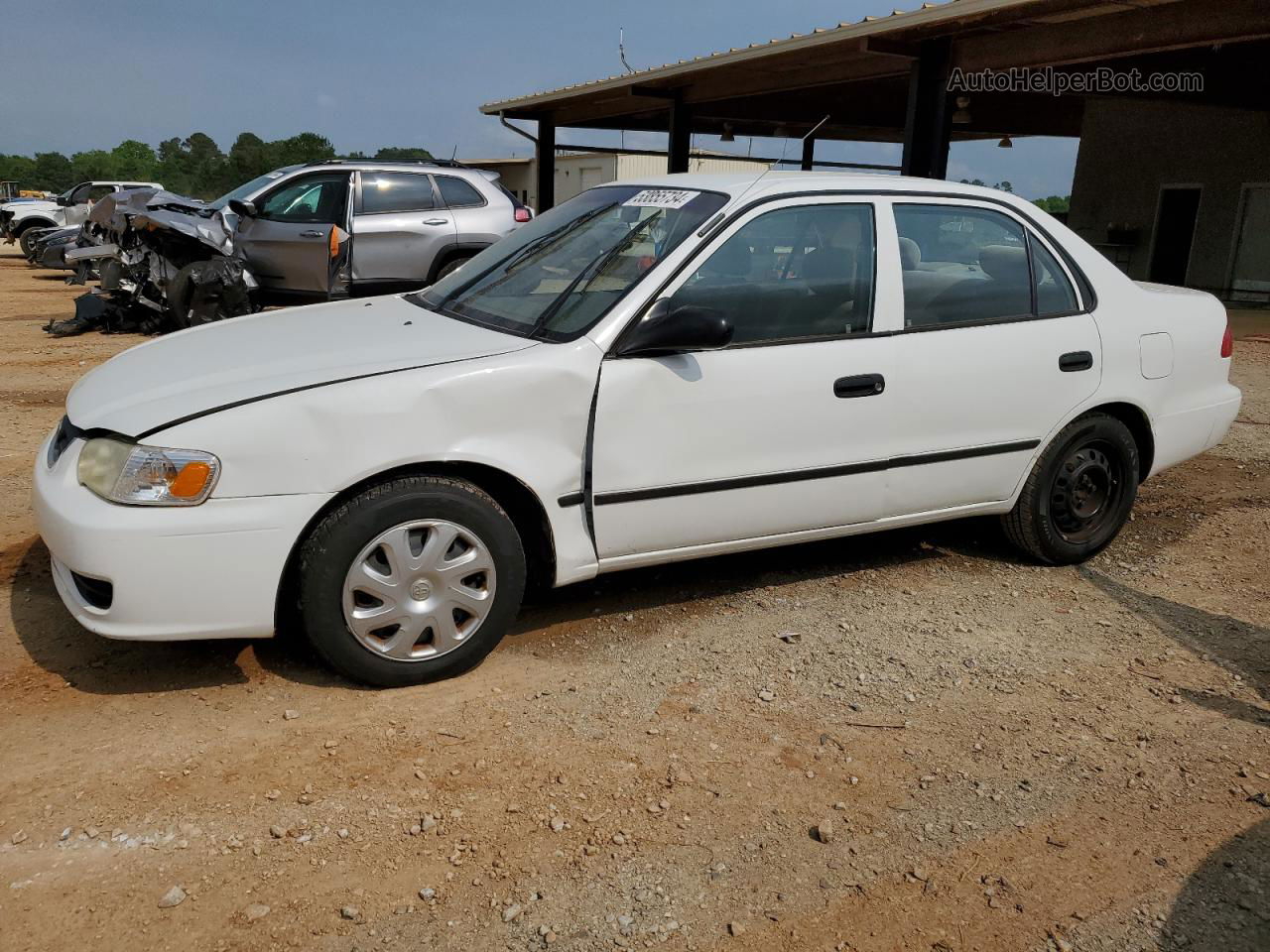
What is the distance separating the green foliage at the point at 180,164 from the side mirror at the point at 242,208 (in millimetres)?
44749

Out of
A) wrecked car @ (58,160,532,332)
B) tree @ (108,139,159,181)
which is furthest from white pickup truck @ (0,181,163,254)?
tree @ (108,139,159,181)

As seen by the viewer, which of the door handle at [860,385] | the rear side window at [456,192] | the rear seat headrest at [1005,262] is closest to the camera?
the door handle at [860,385]

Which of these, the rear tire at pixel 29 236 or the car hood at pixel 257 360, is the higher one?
the car hood at pixel 257 360

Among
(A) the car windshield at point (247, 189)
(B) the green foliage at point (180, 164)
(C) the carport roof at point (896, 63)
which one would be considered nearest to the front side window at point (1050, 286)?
(C) the carport roof at point (896, 63)

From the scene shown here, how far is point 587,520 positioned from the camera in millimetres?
3592

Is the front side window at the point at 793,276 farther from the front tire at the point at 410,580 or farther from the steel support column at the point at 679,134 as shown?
the steel support column at the point at 679,134

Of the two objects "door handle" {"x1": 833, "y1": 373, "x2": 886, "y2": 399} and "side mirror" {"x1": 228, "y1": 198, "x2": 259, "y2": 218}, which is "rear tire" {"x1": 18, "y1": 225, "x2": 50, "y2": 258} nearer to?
"side mirror" {"x1": 228, "y1": 198, "x2": 259, "y2": 218}

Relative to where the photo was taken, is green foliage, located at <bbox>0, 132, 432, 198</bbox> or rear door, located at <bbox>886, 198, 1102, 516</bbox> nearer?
rear door, located at <bbox>886, 198, 1102, 516</bbox>

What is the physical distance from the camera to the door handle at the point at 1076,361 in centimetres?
449

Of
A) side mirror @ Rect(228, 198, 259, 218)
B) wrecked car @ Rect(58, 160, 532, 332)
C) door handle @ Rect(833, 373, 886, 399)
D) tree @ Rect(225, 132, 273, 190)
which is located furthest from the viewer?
tree @ Rect(225, 132, 273, 190)

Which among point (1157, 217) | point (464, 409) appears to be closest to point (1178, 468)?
point (464, 409)

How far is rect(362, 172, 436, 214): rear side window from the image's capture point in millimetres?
11141

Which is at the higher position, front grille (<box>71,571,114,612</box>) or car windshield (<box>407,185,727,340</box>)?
car windshield (<box>407,185,727,340</box>)

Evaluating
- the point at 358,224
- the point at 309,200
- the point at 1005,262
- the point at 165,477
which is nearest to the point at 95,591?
the point at 165,477
